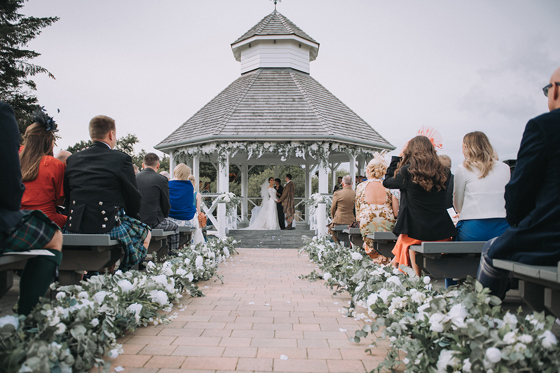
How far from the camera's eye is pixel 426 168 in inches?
163

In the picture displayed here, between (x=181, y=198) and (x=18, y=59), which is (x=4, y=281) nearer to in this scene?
(x=181, y=198)

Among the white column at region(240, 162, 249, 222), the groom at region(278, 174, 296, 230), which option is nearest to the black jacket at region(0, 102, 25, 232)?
the groom at region(278, 174, 296, 230)

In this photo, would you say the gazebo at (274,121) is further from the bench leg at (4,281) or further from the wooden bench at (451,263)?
the bench leg at (4,281)

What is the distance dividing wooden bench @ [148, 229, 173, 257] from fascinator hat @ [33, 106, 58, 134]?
6.47ft

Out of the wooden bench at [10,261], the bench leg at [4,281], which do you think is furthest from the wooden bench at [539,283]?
the bench leg at [4,281]

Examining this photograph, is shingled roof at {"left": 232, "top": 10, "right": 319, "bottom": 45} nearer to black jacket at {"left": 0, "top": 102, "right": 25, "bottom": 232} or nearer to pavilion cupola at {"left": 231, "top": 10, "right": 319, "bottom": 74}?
pavilion cupola at {"left": 231, "top": 10, "right": 319, "bottom": 74}

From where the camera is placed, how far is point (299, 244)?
12.3 meters

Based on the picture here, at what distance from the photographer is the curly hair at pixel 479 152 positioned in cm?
386

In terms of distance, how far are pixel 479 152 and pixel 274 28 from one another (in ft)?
49.3

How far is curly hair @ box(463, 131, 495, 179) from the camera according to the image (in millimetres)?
3859

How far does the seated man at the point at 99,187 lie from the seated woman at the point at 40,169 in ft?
0.34

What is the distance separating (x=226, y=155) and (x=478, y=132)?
34.1ft

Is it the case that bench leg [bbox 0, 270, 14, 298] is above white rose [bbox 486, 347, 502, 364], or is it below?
above

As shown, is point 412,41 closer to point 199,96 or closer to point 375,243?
point 375,243
